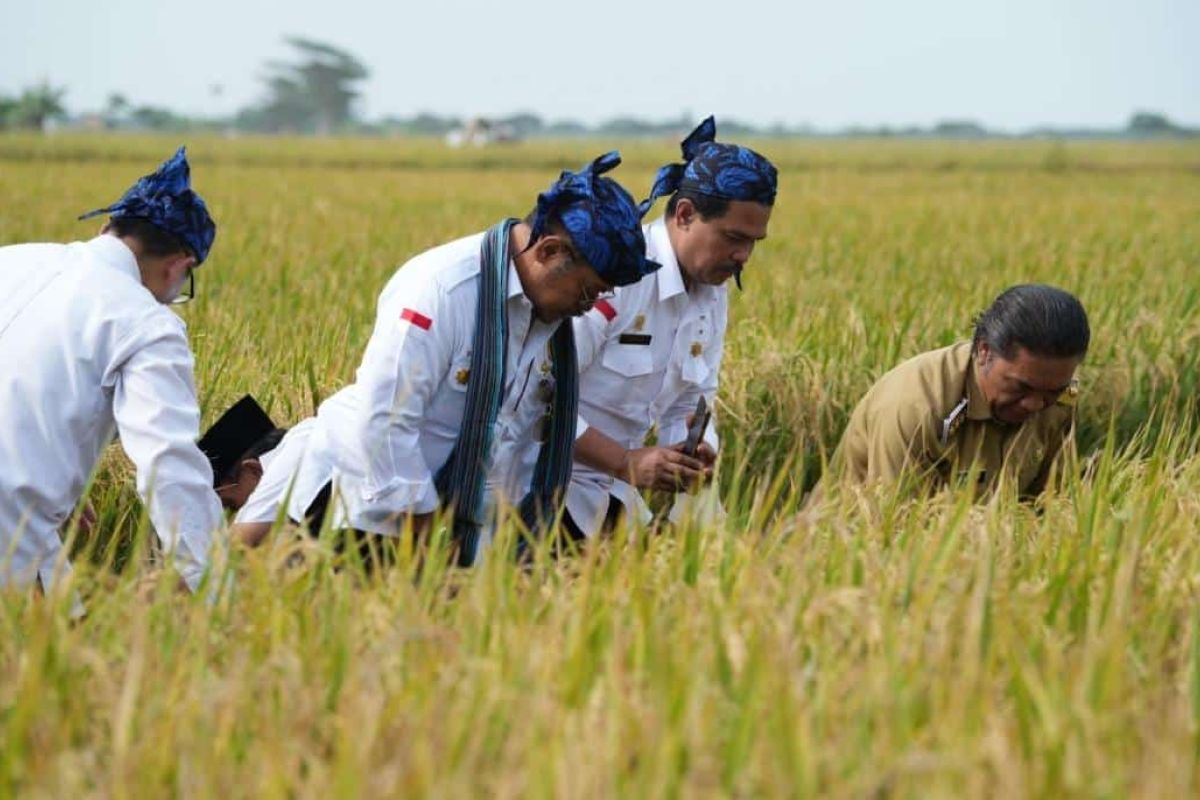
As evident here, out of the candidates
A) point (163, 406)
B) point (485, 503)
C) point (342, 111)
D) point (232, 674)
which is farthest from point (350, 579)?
point (342, 111)

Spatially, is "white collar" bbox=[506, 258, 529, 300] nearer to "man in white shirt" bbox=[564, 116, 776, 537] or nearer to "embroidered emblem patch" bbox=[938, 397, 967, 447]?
"man in white shirt" bbox=[564, 116, 776, 537]

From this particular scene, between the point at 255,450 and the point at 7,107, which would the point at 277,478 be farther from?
the point at 7,107

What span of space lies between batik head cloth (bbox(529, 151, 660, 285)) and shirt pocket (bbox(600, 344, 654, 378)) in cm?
69

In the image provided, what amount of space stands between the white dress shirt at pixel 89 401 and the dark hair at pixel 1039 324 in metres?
1.86

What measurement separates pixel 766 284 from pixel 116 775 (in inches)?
229

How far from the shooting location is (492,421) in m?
3.31

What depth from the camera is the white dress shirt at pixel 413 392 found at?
10.3ft

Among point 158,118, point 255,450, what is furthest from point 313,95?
point 255,450

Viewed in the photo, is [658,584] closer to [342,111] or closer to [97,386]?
[97,386]

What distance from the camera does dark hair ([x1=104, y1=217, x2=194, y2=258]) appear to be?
3.05 meters

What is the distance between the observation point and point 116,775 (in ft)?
5.83

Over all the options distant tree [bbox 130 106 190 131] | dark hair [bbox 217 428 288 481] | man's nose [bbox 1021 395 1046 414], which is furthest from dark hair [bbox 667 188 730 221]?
distant tree [bbox 130 106 190 131]

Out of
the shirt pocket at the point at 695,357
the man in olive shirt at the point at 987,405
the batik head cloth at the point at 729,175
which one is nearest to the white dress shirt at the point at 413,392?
the batik head cloth at the point at 729,175

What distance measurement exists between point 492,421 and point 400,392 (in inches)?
9.8
